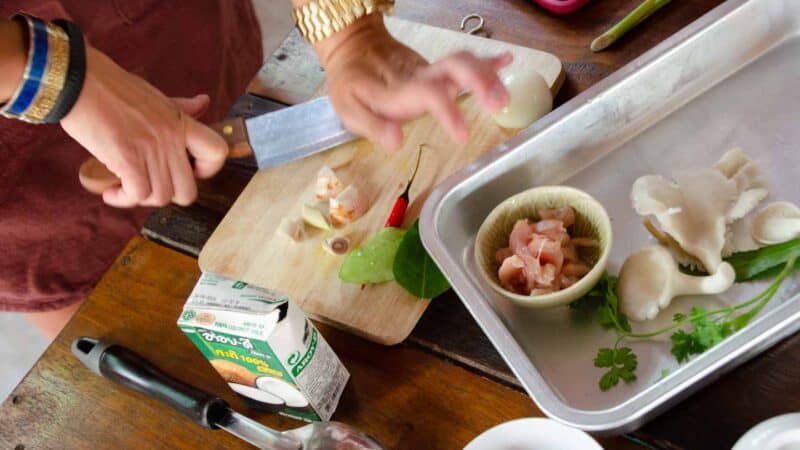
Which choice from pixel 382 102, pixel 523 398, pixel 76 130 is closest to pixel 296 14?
pixel 382 102

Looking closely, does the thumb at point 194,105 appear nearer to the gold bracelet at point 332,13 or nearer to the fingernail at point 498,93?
the gold bracelet at point 332,13

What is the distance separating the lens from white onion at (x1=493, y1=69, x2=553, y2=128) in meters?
0.92

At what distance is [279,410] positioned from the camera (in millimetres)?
817

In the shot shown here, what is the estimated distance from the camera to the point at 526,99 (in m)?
0.92

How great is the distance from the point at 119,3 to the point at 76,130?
33 cm

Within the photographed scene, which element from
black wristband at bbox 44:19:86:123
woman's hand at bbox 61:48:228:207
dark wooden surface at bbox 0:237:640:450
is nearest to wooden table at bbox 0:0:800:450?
dark wooden surface at bbox 0:237:640:450

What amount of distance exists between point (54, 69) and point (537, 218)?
1.80ft

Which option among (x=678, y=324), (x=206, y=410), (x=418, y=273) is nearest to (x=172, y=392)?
(x=206, y=410)

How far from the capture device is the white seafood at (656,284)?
0.76 meters

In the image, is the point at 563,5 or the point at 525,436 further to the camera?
the point at 563,5

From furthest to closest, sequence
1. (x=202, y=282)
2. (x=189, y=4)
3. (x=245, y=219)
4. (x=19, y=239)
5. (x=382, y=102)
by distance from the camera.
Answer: (x=189, y=4)
(x=19, y=239)
(x=245, y=219)
(x=382, y=102)
(x=202, y=282)

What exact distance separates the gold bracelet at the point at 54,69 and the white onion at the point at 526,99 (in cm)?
50

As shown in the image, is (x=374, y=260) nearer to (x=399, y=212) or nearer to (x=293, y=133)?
(x=399, y=212)

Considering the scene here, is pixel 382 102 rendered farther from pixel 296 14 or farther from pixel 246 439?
pixel 246 439
